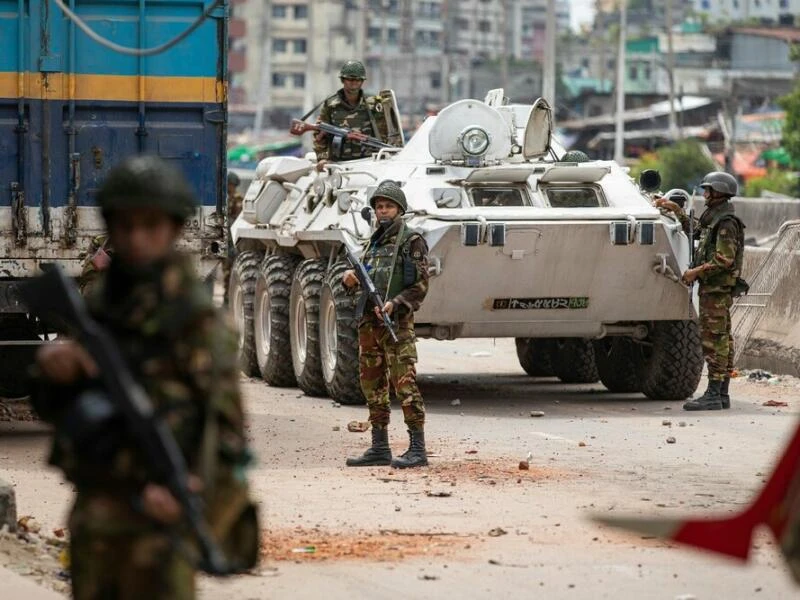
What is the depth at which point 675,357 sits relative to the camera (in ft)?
52.5

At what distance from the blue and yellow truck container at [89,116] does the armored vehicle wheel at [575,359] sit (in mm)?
5097

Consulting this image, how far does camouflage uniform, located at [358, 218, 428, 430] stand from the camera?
11.9 m

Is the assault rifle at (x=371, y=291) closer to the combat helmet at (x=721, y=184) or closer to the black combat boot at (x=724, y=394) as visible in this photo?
the combat helmet at (x=721, y=184)

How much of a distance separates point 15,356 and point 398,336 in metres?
3.87

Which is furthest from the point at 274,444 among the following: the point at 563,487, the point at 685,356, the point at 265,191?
the point at 265,191

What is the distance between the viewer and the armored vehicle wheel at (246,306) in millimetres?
18781

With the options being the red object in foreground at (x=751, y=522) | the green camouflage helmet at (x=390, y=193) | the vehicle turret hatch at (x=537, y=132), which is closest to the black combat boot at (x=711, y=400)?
the vehicle turret hatch at (x=537, y=132)

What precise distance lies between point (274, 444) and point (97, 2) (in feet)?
10.4

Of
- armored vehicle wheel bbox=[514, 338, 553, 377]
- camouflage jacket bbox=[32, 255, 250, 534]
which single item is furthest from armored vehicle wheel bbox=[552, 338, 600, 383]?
camouflage jacket bbox=[32, 255, 250, 534]

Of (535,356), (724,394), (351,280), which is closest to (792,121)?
(535,356)

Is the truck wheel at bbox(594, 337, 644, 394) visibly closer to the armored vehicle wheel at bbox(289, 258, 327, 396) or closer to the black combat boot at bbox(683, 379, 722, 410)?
the black combat boot at bbox(683, 379, 722, 410)

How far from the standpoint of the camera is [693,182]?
50.9 m

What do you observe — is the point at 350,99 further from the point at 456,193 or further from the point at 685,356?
the point at 685,356

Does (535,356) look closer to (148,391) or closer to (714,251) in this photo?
(714,251)
